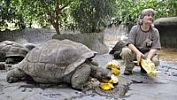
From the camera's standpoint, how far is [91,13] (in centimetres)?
696

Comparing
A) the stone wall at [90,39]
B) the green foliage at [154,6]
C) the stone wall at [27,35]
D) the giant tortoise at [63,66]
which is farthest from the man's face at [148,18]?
the stone wall at [27,35]

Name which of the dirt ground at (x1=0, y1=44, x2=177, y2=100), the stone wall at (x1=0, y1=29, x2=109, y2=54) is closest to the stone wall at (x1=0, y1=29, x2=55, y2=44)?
the stone wall at (x1=0, y1=29, x2=109, y2=54)

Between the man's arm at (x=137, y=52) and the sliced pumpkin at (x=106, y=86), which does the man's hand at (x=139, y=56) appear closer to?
the man's arm at (x=137, y=52)

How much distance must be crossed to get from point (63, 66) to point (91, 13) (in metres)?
3.96

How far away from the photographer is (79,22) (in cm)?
707

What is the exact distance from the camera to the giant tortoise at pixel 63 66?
3123 mm

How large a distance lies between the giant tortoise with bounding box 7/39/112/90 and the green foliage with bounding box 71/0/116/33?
3590mm

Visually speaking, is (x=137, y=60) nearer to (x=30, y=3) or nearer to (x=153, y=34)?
(x=153, y=34)

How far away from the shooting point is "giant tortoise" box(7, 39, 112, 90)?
312cm

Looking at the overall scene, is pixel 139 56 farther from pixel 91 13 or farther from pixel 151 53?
pixel 91 13

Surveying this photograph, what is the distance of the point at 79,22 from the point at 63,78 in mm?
4016

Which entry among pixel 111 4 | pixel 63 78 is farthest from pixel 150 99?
pixel 111 4

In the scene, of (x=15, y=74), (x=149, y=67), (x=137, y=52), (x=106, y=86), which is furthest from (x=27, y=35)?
(x=106, y=86)

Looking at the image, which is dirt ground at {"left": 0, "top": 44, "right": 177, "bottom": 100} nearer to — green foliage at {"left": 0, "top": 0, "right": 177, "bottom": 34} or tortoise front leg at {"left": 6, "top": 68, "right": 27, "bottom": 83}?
tortoise front leg at {"left": 6, "top": 68, "right": 27, "bottom": 83}
